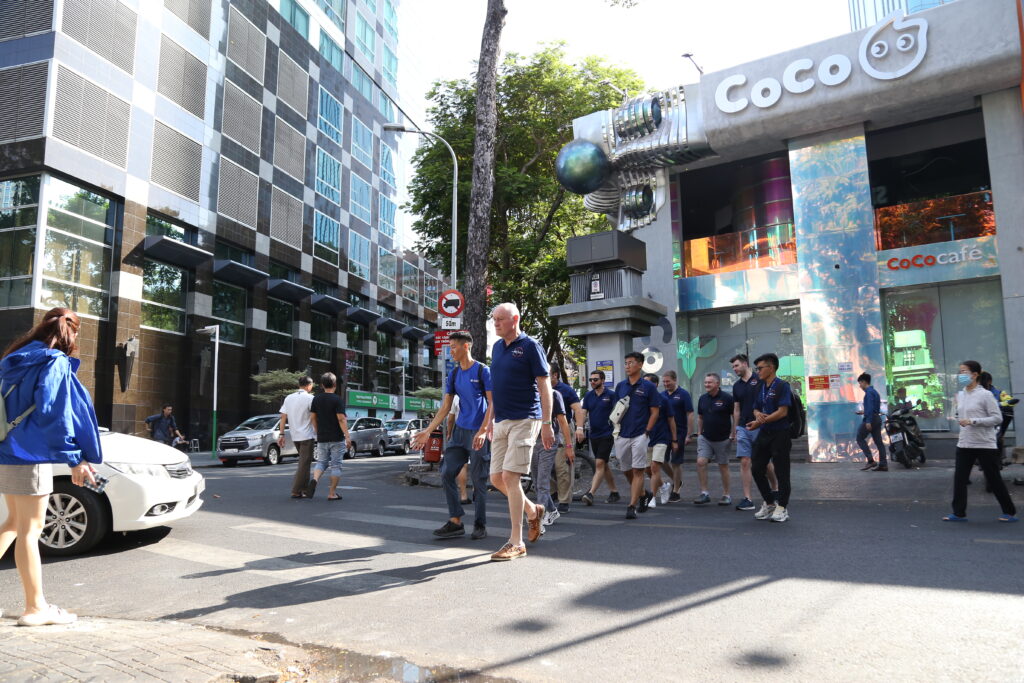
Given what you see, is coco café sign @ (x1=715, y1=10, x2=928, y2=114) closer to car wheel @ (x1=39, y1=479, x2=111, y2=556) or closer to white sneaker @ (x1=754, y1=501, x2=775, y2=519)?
white sneaker @ (x1=754, y1=501, x2=775, y2=519)

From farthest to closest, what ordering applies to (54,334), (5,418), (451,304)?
(451,304)
(54,334)
(5,418)

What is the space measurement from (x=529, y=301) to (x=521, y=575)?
60.6 feet

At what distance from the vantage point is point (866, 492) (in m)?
10.2

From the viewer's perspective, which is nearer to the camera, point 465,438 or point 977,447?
point 465,438

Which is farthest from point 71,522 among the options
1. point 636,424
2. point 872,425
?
point 872,425

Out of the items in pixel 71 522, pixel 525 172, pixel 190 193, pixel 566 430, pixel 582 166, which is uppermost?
pixel 190 193

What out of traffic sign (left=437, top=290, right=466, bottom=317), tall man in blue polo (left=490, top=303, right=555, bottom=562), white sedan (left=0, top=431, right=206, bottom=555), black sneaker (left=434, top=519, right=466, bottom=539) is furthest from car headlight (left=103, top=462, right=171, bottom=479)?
traffic sign (left=437, top=290, right=466, bottom=317)

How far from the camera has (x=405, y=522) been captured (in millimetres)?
8125

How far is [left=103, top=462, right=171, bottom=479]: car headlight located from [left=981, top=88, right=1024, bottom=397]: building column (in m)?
15.4

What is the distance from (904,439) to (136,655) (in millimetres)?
13154

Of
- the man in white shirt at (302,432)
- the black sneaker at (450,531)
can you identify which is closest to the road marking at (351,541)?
the black sneaker at (450,531)

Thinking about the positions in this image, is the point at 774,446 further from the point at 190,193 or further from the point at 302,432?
the point at 190,193

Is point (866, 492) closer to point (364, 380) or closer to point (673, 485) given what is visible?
point (673, 485)

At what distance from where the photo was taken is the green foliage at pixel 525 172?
23469mm
